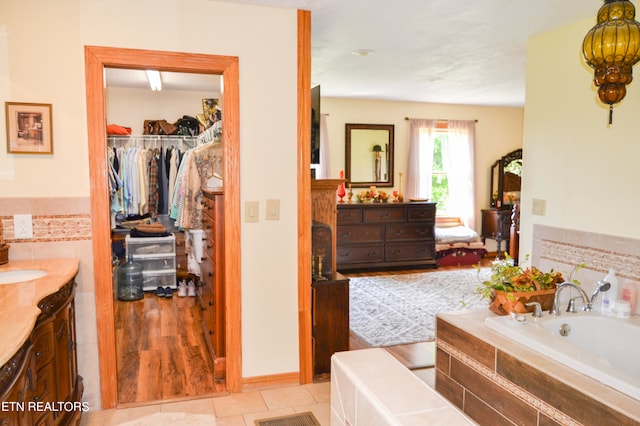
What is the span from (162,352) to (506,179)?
620cm

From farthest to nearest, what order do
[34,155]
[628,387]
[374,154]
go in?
[374,154], [34,155], [628,387]

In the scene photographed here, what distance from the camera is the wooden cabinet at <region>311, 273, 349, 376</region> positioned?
127 inches

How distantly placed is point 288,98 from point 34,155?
147 cm

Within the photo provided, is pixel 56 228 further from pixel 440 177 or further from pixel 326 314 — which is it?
pixel 440 177

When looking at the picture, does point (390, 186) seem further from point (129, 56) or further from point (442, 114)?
point (129, 56)

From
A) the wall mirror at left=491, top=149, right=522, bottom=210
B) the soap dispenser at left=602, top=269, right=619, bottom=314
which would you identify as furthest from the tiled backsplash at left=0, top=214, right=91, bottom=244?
the wall mirror at left=491, top=149, right=522, bottom=210

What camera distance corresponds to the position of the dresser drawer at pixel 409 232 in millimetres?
6828

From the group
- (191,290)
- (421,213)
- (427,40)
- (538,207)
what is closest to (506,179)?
(421,213)

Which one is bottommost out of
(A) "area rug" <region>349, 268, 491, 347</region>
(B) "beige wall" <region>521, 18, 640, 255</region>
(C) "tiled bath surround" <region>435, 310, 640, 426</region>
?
(A) "area rug" <region>349, 268, 491, 347</region>

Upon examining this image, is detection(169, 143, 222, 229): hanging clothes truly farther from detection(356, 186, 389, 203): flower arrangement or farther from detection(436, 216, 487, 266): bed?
detection(436, 216, 487, 266): bed

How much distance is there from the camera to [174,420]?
270cm

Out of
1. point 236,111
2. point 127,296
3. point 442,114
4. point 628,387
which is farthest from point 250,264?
point 442,114

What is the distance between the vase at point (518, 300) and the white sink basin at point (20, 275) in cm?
232

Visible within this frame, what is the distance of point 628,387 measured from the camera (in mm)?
1633
